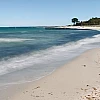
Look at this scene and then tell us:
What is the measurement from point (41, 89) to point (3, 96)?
1.43 m

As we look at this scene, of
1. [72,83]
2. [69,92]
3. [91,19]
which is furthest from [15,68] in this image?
[91,19]

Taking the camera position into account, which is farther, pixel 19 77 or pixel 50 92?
pixel 19 77

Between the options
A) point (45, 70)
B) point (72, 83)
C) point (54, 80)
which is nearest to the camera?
point (72, 83)

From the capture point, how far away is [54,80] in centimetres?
964

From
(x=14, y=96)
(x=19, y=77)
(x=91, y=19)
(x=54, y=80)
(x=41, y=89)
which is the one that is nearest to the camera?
(x=14, y=96)

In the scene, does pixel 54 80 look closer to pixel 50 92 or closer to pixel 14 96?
pixel 50 92

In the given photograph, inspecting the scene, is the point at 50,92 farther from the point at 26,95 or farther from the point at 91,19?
the point at 91,19

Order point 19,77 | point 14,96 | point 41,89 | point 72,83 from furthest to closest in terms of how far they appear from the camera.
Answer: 1. point 19,77
2. point 72,83
3. point 41,89
4. point 14,96

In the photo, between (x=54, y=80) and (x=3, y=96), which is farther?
(x=54, y=80)

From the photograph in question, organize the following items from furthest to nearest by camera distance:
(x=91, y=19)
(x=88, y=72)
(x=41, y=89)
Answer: (x=91, y=19) < (x=88, y=72) < (x=41, y=89)

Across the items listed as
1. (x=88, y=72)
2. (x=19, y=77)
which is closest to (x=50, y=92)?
(x=19, y=77)

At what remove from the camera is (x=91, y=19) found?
191 metres

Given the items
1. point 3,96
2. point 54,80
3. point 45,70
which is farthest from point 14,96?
point 45,70

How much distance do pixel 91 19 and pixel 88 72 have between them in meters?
185
